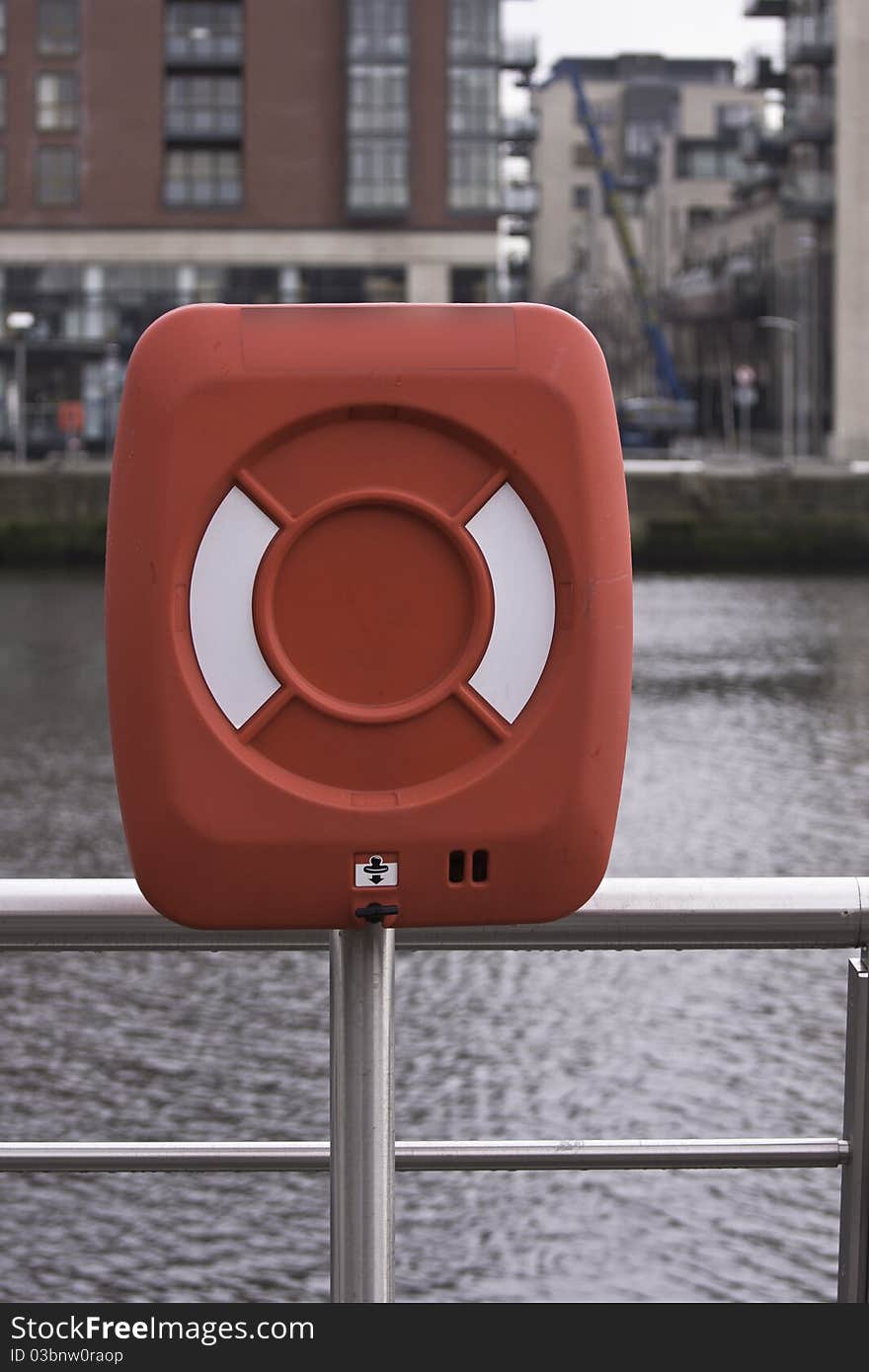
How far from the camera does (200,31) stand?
65438 mm

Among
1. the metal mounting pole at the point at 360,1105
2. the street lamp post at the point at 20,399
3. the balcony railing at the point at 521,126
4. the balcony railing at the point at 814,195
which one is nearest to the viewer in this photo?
the metal mounting pole at the point at 360,1105

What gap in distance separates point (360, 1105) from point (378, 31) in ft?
210

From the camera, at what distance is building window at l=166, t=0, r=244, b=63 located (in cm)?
6544

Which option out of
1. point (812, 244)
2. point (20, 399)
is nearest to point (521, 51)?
point (812, 244)

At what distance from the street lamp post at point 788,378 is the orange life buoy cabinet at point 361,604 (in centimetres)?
6002

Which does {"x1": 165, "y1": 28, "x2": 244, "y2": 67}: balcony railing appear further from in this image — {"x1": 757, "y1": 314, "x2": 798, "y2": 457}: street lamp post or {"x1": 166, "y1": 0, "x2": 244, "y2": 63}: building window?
{"x1": 757, "y1": 314, "x2": 798, "y2": 457}: street lamp post

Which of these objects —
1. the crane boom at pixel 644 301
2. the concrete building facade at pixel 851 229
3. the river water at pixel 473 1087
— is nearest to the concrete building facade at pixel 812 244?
the concrete building facade at pixel 851 229

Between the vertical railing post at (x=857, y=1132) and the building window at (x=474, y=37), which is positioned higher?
the building window at (x=474, y=37)

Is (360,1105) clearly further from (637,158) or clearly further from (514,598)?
(637,158)

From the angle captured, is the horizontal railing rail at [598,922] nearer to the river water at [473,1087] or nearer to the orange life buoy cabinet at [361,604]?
the orange life buoy cabinet at [361,604]

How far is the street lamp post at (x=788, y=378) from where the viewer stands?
207 ft

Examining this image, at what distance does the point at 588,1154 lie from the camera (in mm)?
2293

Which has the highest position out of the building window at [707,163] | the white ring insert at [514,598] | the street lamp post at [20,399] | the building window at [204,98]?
the building window at [204,98]

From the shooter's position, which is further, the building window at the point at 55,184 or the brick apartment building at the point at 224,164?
the building window at the point at 55,184
